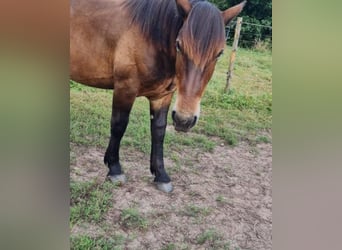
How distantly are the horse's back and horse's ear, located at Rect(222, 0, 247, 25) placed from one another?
17.7 inches

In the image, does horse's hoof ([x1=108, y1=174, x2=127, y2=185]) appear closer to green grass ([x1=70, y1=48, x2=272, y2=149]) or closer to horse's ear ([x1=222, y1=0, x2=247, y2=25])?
green grass ([x1=70, y1=48, x2=272, y2=149])

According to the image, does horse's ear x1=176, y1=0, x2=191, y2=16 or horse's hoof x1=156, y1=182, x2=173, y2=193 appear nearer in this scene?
horse's ear x1=176, y1=0, x2=191, y2=16

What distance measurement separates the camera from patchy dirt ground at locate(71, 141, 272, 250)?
1906mm

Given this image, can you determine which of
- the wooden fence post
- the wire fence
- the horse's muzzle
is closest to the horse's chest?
the horse's muzzle

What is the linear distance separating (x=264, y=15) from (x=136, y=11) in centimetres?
59

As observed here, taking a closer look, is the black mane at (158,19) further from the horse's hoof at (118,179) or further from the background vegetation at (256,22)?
the horse's hoof at (118,179)

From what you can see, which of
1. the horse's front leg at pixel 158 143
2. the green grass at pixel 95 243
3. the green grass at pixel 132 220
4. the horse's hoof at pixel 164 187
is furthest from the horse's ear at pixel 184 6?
the green grass at pixel 95 243

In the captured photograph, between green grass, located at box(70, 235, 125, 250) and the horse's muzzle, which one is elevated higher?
the horse's muzzle

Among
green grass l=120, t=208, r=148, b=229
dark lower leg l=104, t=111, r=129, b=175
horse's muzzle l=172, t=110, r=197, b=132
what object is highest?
horse's muzzle l=172, t=110, r=197, b=132

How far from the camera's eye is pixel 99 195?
191 centimetres

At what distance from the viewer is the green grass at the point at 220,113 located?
6.40ft
